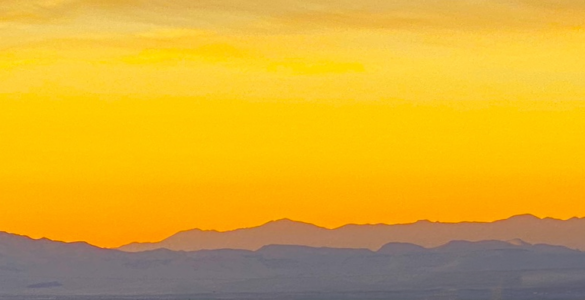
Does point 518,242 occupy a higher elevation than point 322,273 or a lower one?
higher

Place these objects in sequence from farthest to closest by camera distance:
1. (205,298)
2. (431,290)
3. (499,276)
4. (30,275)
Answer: (30,275) < (499,276) < (431,290) < (205,298)

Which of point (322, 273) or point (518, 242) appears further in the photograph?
point (518, 242)

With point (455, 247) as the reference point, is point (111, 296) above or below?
below

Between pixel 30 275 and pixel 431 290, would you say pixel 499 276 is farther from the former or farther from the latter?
pixel 30 275

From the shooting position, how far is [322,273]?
180 meters

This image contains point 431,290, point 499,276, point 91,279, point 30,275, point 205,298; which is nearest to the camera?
point 205,298

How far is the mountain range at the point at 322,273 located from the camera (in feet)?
479

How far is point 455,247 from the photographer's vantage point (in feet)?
611

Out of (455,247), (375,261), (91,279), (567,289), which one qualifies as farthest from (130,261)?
(567,289)

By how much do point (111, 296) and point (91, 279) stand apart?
130 feet

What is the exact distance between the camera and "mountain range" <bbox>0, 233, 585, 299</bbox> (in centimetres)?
14612

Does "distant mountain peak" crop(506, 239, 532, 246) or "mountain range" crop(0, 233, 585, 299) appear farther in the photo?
"distant mountain peak" crop(506, 239, 532, 246)

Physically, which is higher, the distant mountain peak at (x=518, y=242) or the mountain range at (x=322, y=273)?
the distant mountain peak at (x=518, y=242)

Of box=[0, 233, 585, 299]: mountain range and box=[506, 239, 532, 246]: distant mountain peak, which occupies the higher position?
box=[506, 239, 532, 246]: distant mountain peak
